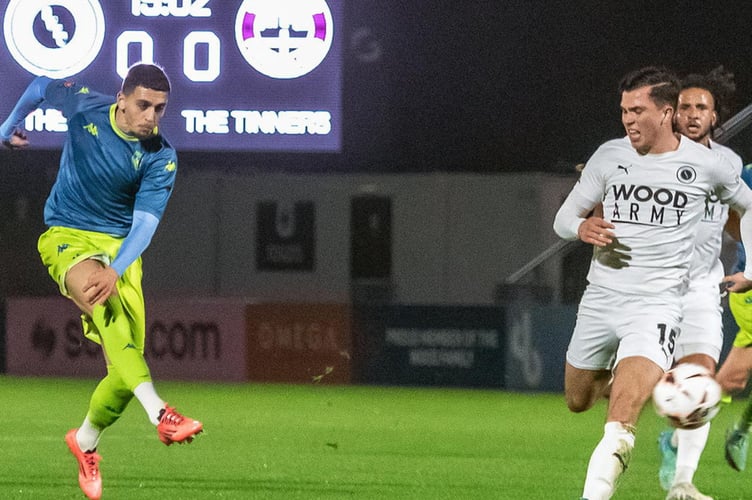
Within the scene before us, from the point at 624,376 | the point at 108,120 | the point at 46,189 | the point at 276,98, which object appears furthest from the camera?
the point at 46,189

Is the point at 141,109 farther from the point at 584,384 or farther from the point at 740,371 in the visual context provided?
the point at 740,371

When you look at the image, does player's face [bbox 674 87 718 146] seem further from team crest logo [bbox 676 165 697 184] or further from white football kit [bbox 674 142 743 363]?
team crest logo [bbox 676 165 697 184]

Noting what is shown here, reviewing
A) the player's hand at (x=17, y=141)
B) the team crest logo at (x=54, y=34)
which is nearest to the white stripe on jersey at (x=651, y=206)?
the player's hand at (x=17, y=141)

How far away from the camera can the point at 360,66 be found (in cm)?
2664

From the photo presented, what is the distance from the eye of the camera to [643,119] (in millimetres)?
7328

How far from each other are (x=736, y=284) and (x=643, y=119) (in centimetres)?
133

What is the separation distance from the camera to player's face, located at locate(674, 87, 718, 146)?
8438 millimetres

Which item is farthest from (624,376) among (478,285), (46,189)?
(46,189)

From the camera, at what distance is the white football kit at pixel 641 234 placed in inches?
287

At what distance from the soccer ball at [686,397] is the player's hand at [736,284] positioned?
1.17m

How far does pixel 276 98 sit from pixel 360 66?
9.18 meters

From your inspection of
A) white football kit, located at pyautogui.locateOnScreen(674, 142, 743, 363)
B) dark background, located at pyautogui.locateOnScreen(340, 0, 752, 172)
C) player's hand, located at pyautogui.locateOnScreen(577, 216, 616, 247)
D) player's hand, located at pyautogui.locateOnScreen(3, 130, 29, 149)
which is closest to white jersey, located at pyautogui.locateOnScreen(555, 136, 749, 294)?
player's hand, located at pyautogui.locateOnScreen(577, 216, 616, 247)

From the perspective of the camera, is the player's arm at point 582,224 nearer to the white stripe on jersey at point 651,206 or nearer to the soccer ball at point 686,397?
the white stripe on jersey at point 651,206

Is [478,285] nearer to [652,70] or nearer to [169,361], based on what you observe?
[169,361]
